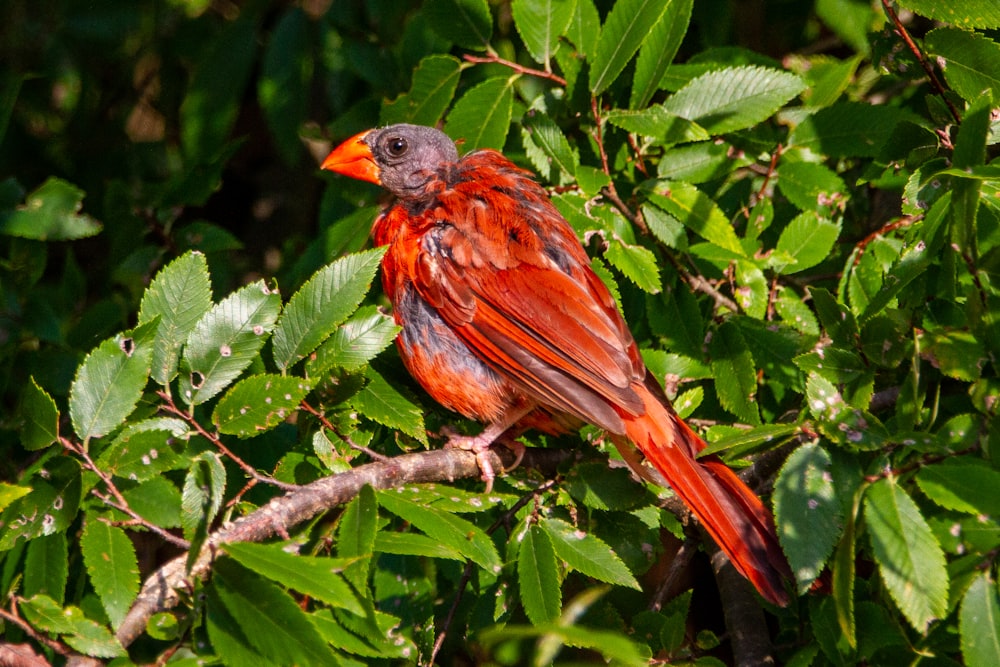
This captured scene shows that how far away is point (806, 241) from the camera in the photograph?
3.33 meters

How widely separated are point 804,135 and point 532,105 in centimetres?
93

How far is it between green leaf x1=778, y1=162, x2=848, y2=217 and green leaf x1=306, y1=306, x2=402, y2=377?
149 cm

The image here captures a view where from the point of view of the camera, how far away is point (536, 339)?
333 cm

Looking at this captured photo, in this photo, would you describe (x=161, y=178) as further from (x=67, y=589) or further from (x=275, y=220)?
(x=67, y=589)

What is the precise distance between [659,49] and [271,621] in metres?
2.12

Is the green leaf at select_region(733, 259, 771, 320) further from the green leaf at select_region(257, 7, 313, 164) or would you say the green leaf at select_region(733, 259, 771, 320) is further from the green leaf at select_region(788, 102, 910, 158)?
the green leaf at select_region(257, 7, 313, 164)

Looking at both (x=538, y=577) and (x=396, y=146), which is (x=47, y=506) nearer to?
(x=538, y=577)

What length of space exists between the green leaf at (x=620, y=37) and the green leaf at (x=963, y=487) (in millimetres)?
1635

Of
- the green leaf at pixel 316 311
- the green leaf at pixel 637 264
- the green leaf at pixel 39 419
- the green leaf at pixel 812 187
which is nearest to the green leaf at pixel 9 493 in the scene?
the green leaf at pixel 39 419

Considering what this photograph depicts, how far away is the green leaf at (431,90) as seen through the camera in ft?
11.6

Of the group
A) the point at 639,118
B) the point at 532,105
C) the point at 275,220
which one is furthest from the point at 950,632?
the point at 275,220

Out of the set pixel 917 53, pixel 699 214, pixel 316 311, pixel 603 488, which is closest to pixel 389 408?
pixel 316 311

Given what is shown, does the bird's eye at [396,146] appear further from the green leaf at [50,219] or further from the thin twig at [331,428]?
the thin twig at [331,428]

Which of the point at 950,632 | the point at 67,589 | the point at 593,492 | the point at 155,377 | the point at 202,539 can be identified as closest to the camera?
the point at 202,539
